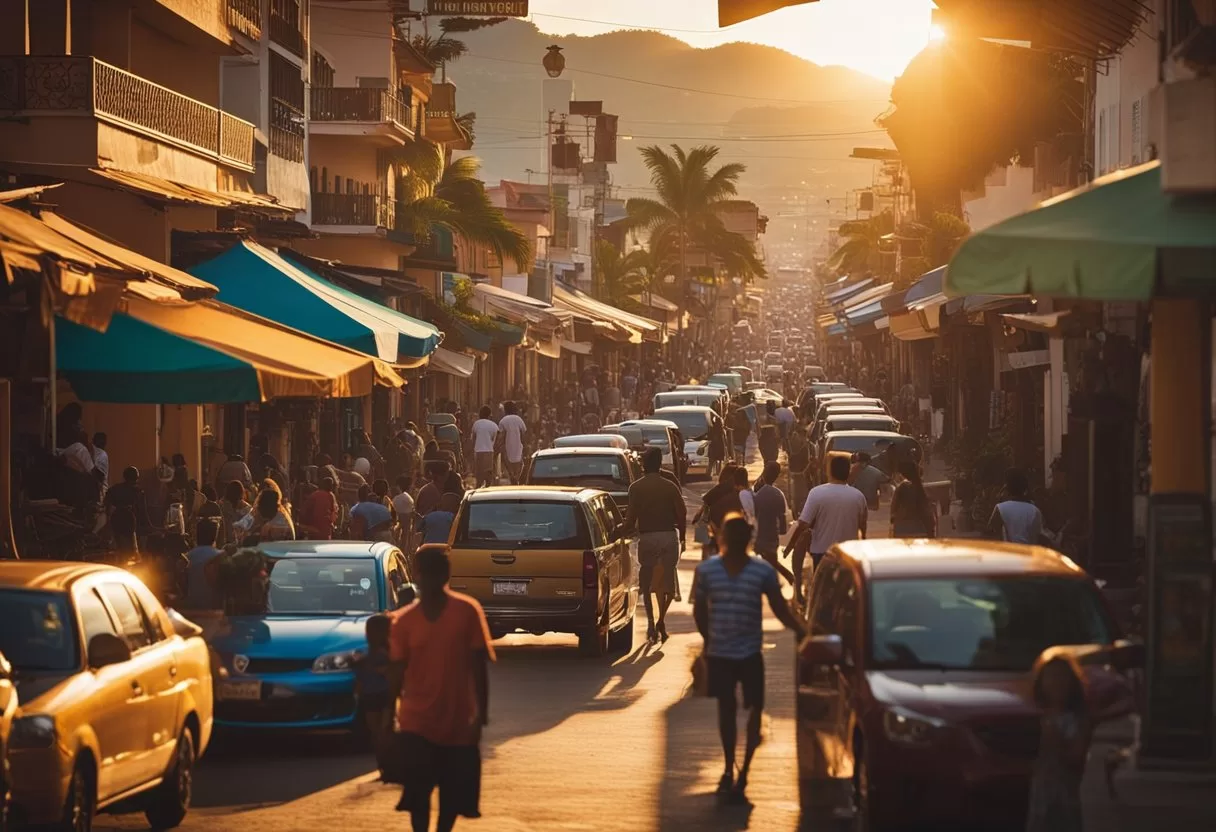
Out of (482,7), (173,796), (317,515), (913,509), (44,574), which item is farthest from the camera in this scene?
(482,7)

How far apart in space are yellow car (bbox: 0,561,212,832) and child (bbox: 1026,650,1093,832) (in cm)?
462

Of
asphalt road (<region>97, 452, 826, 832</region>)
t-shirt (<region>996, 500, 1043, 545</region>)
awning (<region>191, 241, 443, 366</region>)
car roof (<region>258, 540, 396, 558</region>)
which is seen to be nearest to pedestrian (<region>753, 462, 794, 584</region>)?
asphalt road (<region>97, 452, 826, 832</region>)

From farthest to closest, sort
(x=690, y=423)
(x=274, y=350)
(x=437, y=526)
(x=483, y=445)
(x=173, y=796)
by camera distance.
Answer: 1. (x=690, y=423)
2. (x=483, y=445)
3. (x=437, y=526)
4. (x=274, y=350)
5. (x=173, y=796)

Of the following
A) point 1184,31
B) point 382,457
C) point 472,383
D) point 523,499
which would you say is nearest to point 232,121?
point 382,457

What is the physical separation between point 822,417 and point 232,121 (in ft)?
59.8

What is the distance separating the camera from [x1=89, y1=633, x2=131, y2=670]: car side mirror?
10773 mm

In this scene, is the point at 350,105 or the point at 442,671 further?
the point at 350,105

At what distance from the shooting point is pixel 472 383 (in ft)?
213

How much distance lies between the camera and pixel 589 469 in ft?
96.8

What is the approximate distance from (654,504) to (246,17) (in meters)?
15.2

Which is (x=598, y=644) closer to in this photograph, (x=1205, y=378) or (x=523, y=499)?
(x=523, y=499)

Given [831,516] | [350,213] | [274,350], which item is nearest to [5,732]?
[274,350]

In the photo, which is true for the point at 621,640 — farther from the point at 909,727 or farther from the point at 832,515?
the point at 909,727

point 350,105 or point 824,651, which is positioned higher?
point 350,105
